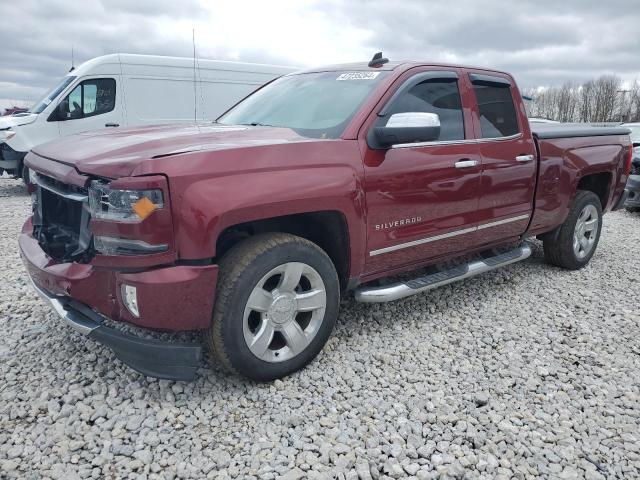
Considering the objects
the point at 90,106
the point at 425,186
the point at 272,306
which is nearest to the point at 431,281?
the point at 425,186

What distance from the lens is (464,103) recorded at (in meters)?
3.82

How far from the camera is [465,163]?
3.63 m

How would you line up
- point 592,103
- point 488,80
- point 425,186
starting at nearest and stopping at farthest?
point 425,186
point 488,80
point 592,103

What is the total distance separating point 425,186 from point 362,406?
1457mm

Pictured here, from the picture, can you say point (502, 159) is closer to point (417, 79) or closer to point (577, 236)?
point (417, 79)

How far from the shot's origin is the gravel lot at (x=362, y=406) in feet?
7.59

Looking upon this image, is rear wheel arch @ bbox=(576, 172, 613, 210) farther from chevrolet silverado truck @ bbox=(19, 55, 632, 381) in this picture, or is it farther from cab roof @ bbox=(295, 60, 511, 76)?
cab roof @ bbox=(295, 60, 511, 76)

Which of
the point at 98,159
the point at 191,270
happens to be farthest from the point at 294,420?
the point at 98,159

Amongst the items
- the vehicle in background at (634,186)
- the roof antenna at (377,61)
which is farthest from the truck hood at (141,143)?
the vehicle in background at (634,186)

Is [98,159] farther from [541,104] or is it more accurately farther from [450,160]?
[541,104]

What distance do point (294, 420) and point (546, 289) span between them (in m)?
3.02

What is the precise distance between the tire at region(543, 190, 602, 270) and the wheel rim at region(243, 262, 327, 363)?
10.2ft

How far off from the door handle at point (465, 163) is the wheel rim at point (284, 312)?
4.56 ft

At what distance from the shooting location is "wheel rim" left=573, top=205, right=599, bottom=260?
5090mm
